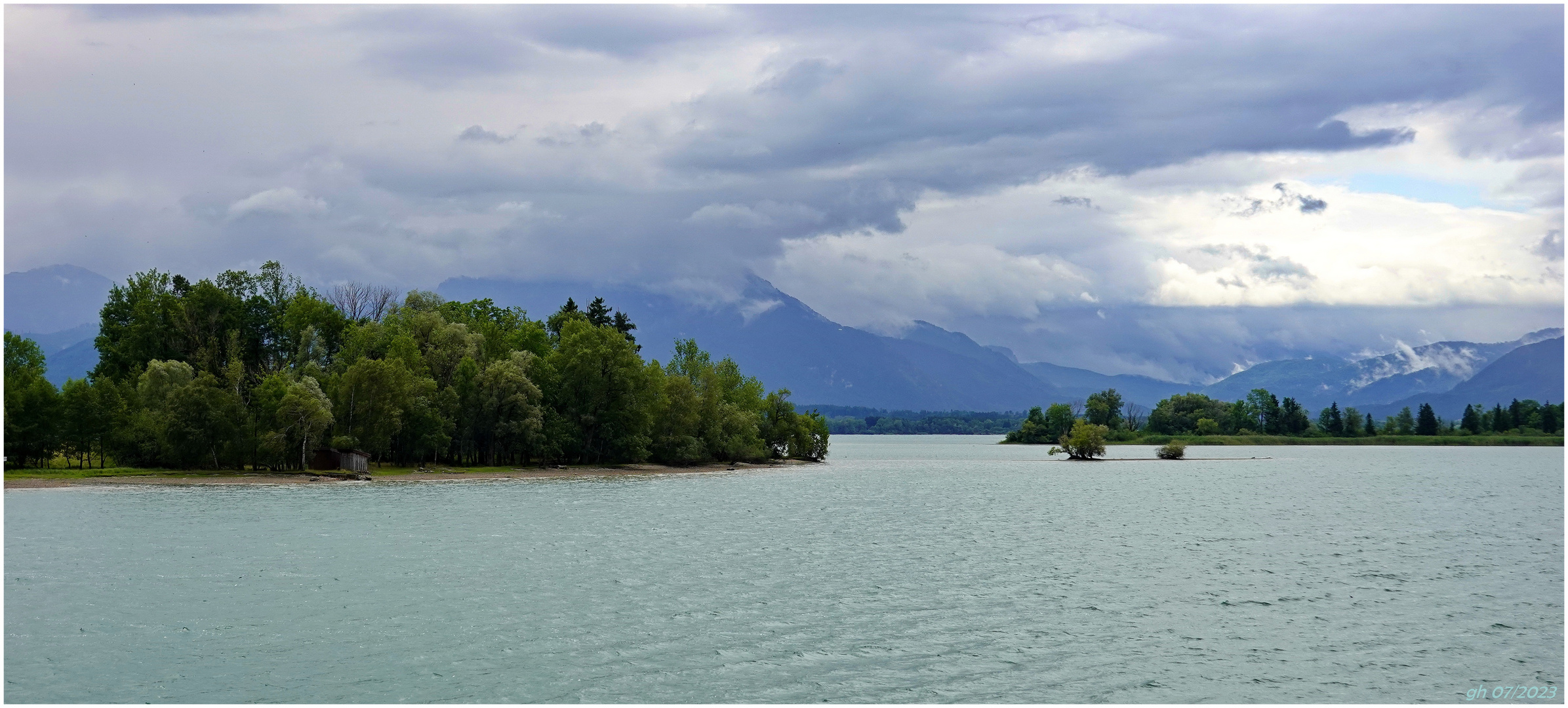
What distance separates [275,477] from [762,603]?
247 feet

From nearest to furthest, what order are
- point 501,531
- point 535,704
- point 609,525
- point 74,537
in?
1. point 535,704
2. point 74,537
3. point 501,531
4. point 609,525

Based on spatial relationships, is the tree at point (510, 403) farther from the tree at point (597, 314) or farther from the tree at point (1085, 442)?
the tree at point (1085, 442)

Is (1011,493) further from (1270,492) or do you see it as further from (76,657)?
(76,657)

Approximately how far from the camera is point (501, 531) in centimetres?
5731

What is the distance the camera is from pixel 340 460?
103 meters

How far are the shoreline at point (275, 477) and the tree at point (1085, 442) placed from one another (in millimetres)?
77581

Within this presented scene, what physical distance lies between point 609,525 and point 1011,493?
45616 mm

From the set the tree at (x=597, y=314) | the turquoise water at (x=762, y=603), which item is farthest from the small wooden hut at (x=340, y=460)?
the tree at (x=597, y=314)

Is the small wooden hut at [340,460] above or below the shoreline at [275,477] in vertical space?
above

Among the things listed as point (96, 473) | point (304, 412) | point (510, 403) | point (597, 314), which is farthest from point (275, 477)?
point (597, 314)

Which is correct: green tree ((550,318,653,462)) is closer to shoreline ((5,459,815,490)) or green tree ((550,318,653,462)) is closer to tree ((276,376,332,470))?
shoreline ((5,459,815,490))

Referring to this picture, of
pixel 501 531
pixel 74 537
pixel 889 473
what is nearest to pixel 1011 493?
pixel 889 473

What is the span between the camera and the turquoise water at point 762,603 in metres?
25.4

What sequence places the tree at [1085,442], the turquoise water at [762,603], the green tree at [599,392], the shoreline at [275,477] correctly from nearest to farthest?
the turquoise water at [762,603] → the shoreline at [275,477] → the green tree at [599,392] → the tree at [1085,442]
